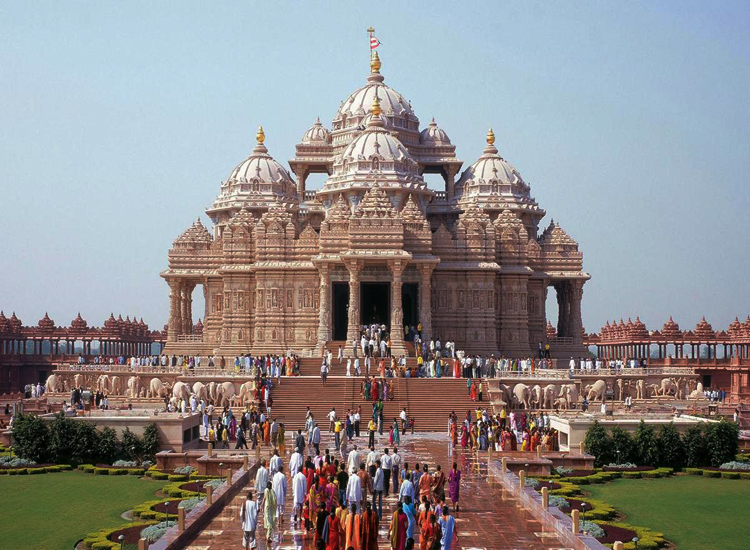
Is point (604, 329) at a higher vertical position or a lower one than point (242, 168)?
lower

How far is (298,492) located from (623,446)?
15.3 m

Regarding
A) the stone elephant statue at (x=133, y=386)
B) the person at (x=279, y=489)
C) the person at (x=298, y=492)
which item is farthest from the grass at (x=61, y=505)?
the stone elephant statue at (x=133, y=386)

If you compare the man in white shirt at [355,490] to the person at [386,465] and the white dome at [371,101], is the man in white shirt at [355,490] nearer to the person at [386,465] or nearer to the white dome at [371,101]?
the person at [386,465]

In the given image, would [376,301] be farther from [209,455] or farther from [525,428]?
[209,455]

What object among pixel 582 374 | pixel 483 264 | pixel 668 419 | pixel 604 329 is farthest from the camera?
pixel 604 329

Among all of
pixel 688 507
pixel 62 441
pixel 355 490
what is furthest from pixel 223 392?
pixel 355 490

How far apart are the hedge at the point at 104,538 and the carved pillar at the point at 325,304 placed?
105ft

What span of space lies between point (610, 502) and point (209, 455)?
39.7 feet

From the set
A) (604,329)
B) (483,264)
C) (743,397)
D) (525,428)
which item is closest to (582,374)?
(483,264)

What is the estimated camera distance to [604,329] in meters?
95.4

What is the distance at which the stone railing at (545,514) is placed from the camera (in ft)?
70.5

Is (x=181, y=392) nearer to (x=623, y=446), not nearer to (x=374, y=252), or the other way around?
(x=374, y=252)

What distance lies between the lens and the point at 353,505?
67.5 ft

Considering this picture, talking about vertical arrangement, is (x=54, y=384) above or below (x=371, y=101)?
below
